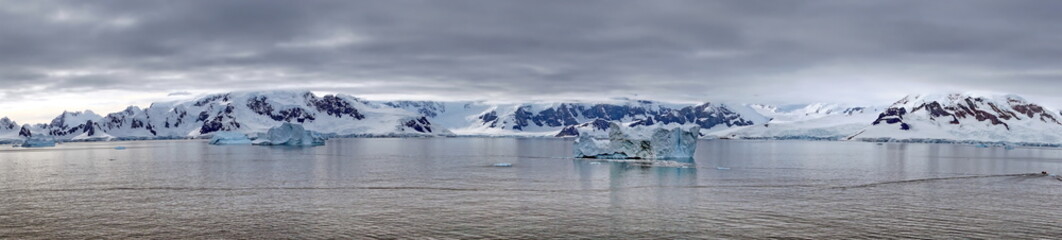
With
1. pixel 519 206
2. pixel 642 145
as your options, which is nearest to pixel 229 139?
pixel 642 145

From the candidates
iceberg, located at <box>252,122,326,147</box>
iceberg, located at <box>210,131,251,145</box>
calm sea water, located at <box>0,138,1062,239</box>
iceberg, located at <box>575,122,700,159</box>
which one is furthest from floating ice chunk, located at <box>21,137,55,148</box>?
iceberg, located at <box>575,122,700,159</box>

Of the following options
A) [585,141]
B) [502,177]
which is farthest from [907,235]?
[585,141]

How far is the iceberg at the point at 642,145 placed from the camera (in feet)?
255

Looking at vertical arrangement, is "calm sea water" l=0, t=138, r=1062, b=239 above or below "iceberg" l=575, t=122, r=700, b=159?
below

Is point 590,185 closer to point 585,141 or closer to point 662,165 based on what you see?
point 662,165

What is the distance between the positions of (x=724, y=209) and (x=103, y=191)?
30.9m

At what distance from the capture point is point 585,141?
271ft

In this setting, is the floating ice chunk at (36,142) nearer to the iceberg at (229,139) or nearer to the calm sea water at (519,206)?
the iceberg at (229,139)

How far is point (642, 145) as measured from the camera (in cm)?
7775

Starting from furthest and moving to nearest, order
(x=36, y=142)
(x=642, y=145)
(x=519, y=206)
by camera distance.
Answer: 1. (x=36, y=142)
2. (x=642, y=145)
3. (x=519, y=206)

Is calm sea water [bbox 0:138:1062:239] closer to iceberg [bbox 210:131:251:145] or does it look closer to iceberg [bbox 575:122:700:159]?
iceberg [bbox 575:122:700:159]

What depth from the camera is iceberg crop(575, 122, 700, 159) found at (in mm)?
77812

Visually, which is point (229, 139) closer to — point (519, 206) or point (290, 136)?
point (290, 136)

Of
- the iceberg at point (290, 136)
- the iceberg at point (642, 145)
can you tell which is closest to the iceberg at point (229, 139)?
the iceberg at point (290, 136)
